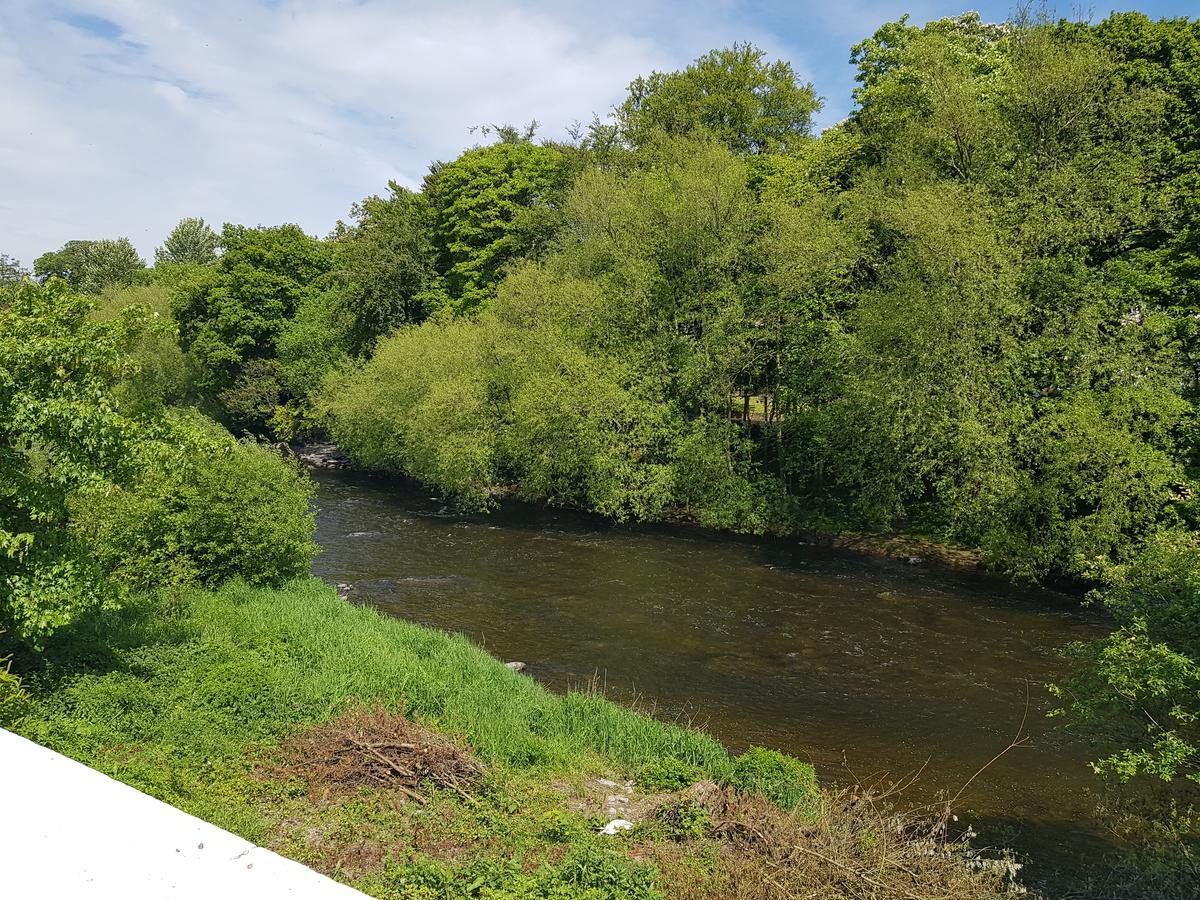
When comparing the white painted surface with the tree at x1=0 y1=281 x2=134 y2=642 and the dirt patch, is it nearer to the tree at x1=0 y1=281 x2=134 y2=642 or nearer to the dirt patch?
the dirt patch

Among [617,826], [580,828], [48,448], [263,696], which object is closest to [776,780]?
[617,826]

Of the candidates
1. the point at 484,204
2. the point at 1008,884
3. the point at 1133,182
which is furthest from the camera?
the point at 484,204

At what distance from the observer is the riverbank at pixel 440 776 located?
876cm

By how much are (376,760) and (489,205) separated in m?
49.5

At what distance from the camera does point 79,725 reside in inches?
417

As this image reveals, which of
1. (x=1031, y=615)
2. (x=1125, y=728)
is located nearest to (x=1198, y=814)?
(x=1125, y=728)

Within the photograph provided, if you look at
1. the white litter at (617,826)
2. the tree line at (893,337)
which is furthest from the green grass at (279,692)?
the tree line at (893,337)

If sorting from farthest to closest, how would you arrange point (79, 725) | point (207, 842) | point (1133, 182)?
point (1133, 182), point (79, 725), point (207, 842)

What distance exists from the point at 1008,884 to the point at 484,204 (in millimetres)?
52656

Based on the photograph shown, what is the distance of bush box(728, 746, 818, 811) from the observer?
11.0 m

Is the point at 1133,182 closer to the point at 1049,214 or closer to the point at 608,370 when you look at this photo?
the point at 1049,214

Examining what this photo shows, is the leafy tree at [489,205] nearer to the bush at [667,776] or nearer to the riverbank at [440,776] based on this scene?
the riverbank at [440,776]

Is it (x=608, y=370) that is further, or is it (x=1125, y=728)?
(x=608, y=370)

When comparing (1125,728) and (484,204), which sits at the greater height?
(484,204)
